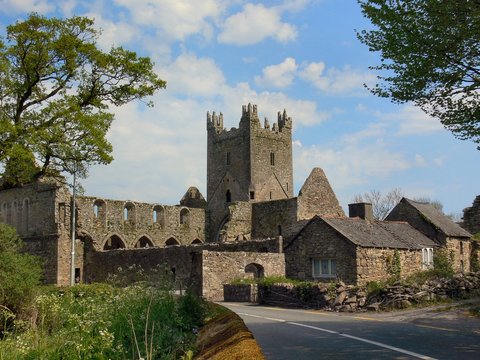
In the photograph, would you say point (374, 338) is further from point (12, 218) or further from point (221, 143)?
point (221, 143)

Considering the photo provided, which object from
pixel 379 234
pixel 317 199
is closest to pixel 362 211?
pixel 379 234

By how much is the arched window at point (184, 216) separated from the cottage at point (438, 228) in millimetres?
21652

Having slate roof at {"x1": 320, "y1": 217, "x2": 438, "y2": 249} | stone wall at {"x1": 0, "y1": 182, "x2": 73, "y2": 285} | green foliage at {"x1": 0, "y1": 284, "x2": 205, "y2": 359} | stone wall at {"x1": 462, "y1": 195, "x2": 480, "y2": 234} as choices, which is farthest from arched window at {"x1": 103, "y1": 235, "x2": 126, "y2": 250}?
green foliage at {"x1": 0, "y1": 284, "x2": 205, "y2": 359}

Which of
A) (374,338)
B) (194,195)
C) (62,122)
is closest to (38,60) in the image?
(62,122)

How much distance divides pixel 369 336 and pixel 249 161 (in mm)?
57391

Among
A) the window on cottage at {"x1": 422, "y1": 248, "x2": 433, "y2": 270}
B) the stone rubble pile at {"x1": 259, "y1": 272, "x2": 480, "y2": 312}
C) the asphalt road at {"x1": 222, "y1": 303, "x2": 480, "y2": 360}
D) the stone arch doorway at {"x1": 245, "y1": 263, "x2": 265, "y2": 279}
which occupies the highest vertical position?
the window on cottage at {"x1": 422, "y1": 248, "x2": 433, "y2": 270}

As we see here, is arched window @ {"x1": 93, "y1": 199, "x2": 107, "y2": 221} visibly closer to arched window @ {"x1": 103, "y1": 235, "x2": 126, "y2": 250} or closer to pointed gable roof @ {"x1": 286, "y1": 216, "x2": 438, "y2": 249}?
arched window @ {"x1": 103, "y1": 235, "x2": 126, "y2": 250}

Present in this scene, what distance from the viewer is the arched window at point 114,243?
2042 inches

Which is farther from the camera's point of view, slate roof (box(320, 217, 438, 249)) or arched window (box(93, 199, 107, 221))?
arched window (box(93, 199, 107, 221))

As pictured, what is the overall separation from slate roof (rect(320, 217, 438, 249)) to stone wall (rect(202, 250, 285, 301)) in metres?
3.70

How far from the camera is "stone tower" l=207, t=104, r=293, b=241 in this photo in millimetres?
70500

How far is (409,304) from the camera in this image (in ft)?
67.9

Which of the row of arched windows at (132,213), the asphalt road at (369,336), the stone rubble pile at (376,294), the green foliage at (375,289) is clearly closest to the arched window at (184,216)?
the row of arched windows at (132,213)

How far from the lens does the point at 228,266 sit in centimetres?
3098
